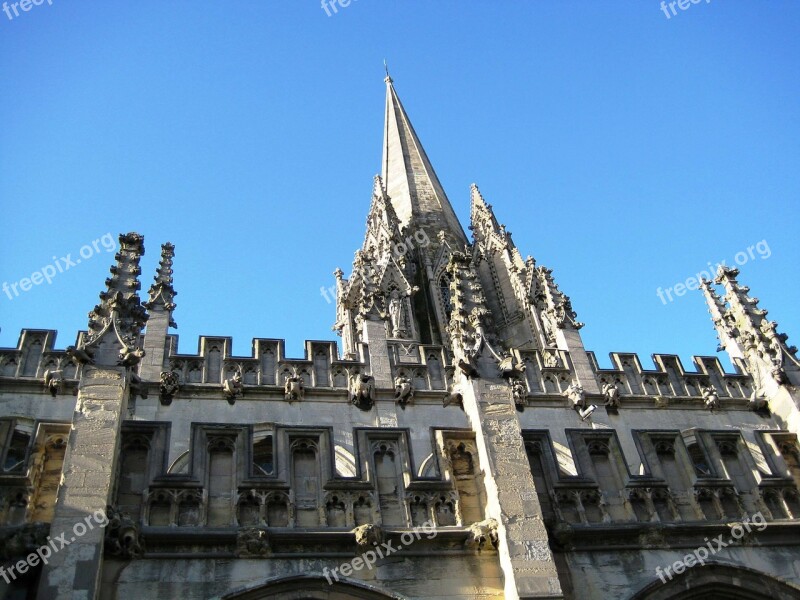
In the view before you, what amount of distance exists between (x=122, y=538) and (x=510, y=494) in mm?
4220

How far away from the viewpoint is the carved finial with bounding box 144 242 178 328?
18875 mm

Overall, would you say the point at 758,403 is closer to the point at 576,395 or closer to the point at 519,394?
the point at 576,395

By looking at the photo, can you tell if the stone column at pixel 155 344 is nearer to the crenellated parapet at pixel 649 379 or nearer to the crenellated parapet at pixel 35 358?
the crenellated parapet at pixel 35 358

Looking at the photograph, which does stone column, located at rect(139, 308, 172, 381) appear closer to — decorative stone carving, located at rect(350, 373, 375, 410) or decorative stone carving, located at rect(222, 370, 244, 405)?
decorative stone carving, located at rect(222, 370, 244, 405)

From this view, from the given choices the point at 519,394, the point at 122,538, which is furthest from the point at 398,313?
the point at 122,538

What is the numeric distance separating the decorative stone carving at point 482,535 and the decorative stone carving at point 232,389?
8.28 meters

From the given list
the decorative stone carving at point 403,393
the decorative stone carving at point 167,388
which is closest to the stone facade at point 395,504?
the decorative stone carving at point 167,388

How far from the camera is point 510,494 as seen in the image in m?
9.59

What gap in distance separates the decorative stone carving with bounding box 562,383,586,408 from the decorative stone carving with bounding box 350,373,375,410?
4.64m

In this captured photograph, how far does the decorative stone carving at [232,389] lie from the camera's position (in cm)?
1656

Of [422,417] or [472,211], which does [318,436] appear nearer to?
[422,417]

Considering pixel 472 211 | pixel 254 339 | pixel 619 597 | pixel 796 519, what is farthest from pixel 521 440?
pixel 472 211

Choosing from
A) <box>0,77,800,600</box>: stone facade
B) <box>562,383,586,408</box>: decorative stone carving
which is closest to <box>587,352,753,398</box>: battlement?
<box>562,383,586,408</box>: decorative stone carving

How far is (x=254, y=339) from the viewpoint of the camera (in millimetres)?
17797
